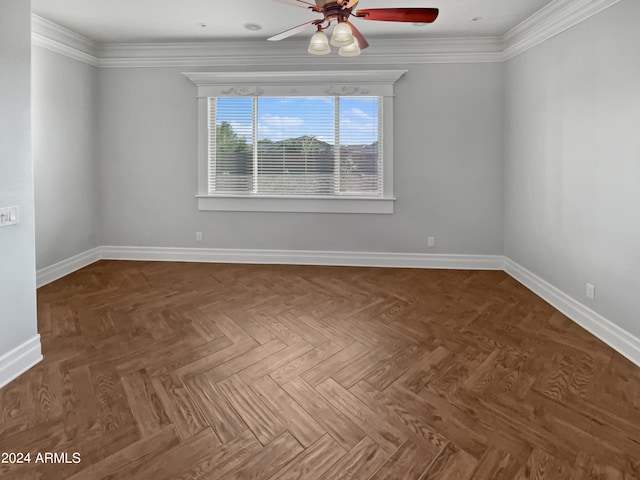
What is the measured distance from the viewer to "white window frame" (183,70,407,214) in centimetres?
460

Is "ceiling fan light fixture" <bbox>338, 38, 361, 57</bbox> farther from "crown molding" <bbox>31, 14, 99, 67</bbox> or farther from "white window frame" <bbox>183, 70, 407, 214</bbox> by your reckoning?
"crown molding" <bbox>31, 14, 99, 67</bbox>

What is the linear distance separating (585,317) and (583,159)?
1375 mm

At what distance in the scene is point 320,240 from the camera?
4.93 meters

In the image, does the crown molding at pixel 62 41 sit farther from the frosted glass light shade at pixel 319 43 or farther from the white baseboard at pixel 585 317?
the white baseboard at pixel 585 317

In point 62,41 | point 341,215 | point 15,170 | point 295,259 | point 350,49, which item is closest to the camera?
point 15,170

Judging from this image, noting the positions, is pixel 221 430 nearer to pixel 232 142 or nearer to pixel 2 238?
pixel 2 238

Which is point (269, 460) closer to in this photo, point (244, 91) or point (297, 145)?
point (297, 145)

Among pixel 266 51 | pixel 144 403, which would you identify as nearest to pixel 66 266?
pixel 144 403

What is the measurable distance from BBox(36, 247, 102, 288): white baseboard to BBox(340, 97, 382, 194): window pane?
3597 mm

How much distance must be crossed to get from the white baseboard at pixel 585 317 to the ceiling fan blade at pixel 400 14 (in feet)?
8.77

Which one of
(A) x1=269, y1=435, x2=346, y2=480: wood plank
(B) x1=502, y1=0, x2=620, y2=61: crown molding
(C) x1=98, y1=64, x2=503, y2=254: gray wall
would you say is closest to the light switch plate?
(A) x1=269, y1=435, x2=346, y2=480: wood plank

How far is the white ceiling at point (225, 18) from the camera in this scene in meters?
3.52

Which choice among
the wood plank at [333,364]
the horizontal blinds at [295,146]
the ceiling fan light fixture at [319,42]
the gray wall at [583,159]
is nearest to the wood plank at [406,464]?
the wood plank at [333,364]

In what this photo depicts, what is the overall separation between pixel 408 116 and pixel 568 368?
3.38m
